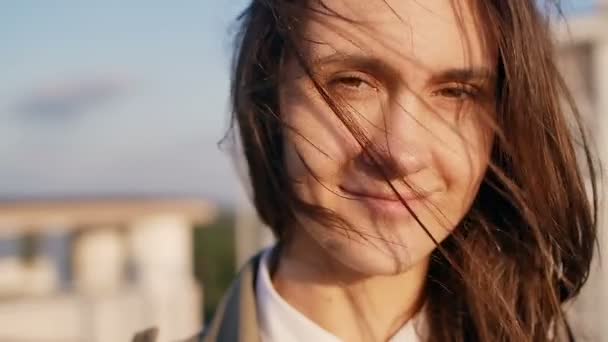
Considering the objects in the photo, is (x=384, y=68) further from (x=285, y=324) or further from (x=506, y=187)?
(x=285, y=324)

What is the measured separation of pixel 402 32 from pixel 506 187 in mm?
364

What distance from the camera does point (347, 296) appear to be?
1236mm

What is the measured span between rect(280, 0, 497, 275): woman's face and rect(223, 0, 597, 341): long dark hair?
3 cm

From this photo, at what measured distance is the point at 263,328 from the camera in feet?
4.00

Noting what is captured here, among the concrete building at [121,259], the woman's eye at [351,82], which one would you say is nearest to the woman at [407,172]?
the woman's eye at [351,82]

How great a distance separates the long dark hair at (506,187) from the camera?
1119mm

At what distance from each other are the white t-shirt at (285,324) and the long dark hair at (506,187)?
0.07m

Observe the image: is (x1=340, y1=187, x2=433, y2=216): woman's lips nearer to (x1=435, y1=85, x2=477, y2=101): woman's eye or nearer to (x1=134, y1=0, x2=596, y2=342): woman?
(x1=134, y1=0, x2=596, y2=342): woman

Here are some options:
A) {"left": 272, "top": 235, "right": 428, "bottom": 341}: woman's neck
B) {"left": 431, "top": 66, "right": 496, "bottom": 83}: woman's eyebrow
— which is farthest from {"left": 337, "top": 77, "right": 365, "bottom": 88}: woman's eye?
{"left": 272, "top": 235, "right": 428, "bottom": 341}: woman's neck

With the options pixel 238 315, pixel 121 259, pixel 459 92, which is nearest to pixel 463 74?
pixel 459 92

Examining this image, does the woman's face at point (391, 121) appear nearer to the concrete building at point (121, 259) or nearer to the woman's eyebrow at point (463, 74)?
the woman's eyebrow at point (463, 74)

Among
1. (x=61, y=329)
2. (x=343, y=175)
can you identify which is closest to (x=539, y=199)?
(x=343, y=175)

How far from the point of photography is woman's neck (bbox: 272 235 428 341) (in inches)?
48.4

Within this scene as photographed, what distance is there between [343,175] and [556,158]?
0.38 metres
